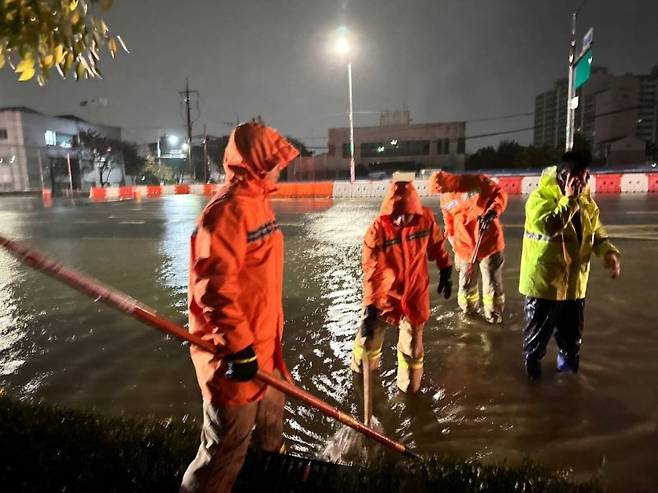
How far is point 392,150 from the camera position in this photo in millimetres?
61000

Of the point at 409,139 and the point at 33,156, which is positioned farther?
the point at 409,139

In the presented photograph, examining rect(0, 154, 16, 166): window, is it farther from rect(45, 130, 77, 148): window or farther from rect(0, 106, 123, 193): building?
rect(45, 130, 77, 148): window

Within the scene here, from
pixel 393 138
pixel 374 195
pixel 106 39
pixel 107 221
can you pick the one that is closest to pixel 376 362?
pixel 106 39

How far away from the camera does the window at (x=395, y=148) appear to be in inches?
2365

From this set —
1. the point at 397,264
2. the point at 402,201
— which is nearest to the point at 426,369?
the point at 397,264

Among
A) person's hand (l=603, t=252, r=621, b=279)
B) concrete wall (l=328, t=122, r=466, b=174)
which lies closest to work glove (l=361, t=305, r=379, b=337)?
person's hand (l=603, t=252, r=621, b=279)

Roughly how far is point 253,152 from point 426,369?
2756 millimetres

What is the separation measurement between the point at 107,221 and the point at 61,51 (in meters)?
14.6

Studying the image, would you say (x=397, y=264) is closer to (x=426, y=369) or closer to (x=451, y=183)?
(x=426, y=369)

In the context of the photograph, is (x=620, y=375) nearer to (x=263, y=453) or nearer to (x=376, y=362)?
(x=376, y=362)

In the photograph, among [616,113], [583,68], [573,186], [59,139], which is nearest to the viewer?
[573,186]

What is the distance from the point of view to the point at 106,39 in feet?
9.77

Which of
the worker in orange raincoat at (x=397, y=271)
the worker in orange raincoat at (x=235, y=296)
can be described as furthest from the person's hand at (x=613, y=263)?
the worker in orange raincoat at (x=235, y=296)

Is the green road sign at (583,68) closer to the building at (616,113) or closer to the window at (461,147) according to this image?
the building at (616,113)
